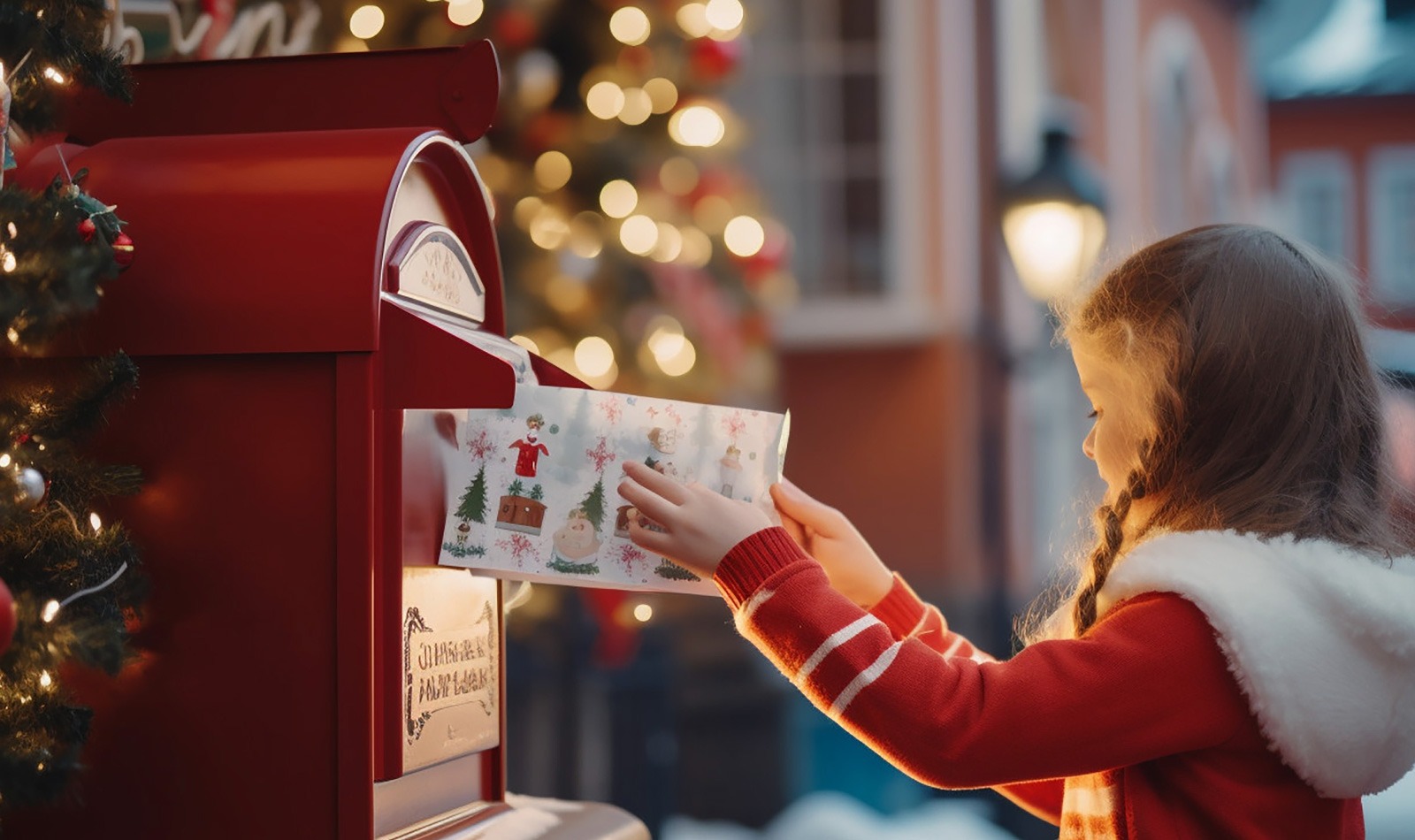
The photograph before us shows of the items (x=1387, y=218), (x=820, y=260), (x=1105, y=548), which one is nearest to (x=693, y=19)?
(x=1105, y=548)

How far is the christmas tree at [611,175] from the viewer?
11.8ft

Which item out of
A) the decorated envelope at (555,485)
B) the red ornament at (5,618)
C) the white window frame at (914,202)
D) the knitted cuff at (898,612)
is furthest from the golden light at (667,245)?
the white window frame at (914,202)

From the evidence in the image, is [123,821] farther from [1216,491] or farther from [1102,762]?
[1216,491]

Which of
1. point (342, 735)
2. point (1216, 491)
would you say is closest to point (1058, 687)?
point (1216, 491)

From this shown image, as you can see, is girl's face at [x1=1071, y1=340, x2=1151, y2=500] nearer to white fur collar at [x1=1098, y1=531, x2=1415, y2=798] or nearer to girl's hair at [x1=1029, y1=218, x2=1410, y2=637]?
girl's hair at [x1=1029, y1=218, x2=1410, y2=637]

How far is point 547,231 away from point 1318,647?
2501 mm

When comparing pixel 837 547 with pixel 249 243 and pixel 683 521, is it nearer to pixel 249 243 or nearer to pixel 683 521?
pixel 683 521

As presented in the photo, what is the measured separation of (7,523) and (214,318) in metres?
0.23

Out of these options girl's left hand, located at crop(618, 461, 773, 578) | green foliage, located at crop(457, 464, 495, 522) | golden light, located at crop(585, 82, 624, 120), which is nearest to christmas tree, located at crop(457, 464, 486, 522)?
green foliage, located at crop(457, 464, 495, 522)

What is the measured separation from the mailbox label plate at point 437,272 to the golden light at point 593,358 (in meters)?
1.96

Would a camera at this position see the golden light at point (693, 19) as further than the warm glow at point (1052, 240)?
No

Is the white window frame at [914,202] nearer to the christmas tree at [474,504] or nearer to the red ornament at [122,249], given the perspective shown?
the christmas tree at [474,504]

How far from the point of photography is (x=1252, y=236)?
5.13 ft

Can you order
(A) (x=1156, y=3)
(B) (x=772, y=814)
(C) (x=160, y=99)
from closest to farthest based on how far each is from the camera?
(C) (x=160, y=99) < (B) (x=772, y=814) < (A) (x=1156, y=3)
